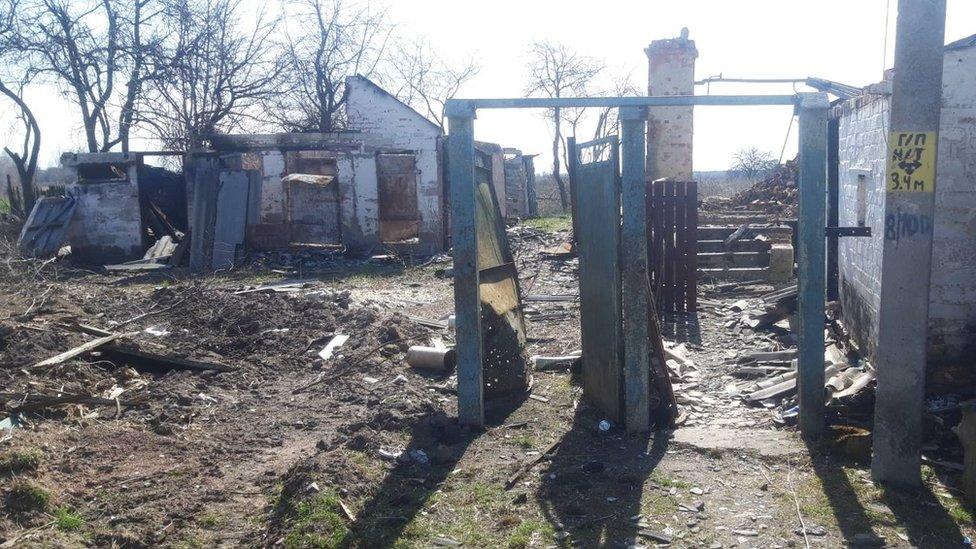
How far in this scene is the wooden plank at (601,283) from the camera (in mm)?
5465

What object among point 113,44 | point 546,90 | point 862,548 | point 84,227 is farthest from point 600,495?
point 546,90

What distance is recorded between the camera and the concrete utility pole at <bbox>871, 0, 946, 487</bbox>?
4.18m

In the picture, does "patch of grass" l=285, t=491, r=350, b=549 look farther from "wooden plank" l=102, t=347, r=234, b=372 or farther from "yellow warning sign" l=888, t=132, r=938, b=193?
"wooden plank" l=102, t=347, r=234, b=372

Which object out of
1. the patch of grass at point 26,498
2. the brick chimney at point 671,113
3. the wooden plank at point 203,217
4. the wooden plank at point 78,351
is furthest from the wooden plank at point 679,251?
the wooden plank at point 203,217

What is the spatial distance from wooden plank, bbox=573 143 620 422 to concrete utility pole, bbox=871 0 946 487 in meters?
1.70

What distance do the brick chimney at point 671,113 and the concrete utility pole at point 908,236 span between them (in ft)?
46.3

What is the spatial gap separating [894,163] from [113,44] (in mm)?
21700

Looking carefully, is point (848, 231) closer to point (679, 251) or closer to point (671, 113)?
point (679, 251)

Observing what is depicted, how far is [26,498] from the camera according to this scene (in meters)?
4.27

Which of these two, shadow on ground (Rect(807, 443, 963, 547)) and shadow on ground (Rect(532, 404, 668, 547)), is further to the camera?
shadow on ground (Rect(532, 404, 668, 547))

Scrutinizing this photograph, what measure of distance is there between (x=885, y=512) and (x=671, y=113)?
49.1ft

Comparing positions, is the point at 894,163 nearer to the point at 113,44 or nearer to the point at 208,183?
the point at 208,183

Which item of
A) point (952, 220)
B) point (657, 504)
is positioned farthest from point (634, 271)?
point (952, 220)

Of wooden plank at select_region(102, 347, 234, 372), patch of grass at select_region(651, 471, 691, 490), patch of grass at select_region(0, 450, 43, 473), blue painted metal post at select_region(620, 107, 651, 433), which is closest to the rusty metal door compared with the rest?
wooden plank at select_region(102, 347, 234, 372)
